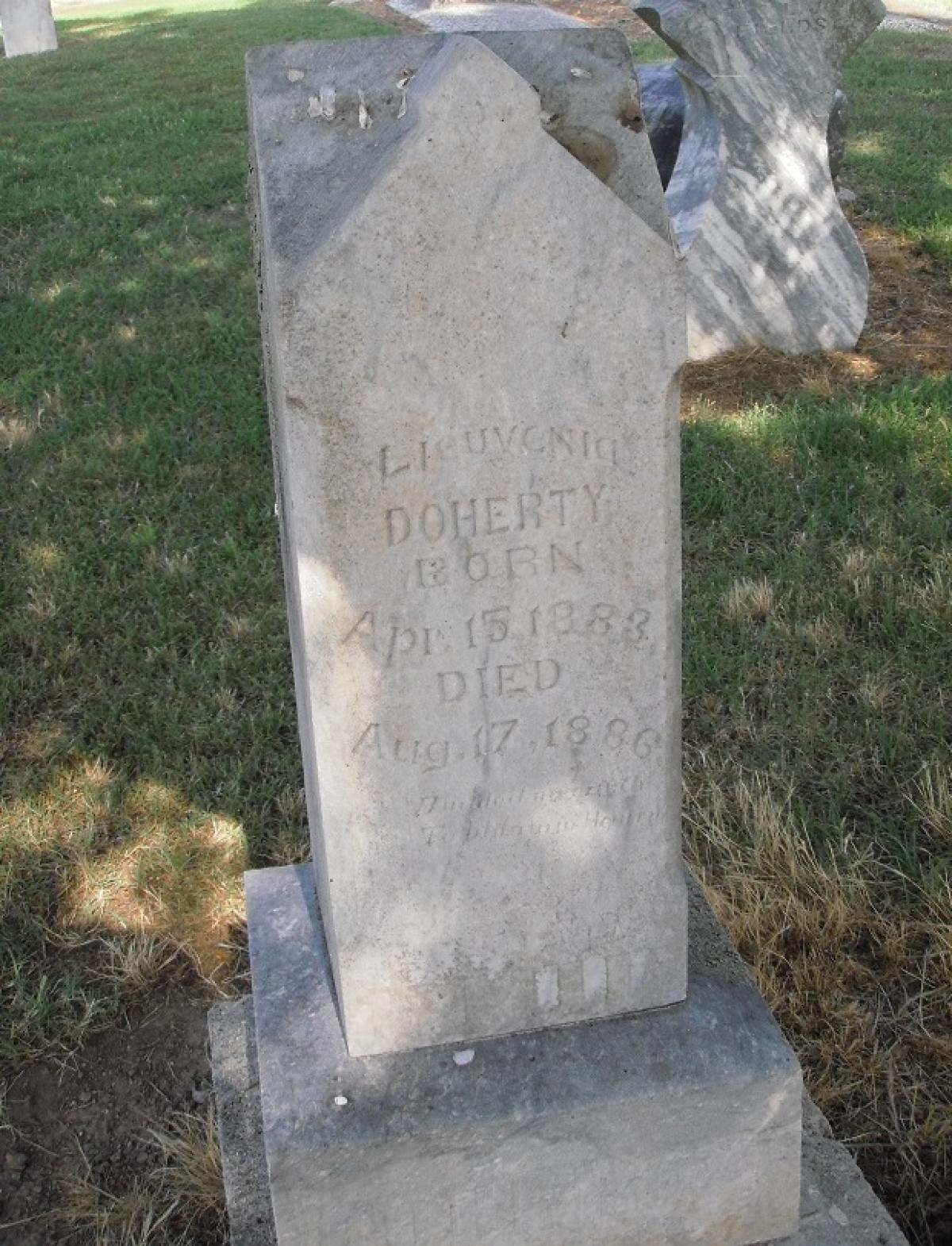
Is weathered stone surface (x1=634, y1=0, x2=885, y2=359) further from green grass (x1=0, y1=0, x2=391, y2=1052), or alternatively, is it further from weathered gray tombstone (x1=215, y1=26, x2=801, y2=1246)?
weathered gray tombstone (x1=215, y1=26, x2=801, y2=1246)

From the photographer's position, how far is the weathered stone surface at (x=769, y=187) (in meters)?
5.54

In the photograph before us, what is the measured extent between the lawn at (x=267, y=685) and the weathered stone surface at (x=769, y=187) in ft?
0.68

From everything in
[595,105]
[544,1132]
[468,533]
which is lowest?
[544,1132]

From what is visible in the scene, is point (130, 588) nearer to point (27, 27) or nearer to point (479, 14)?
point (479, 14)

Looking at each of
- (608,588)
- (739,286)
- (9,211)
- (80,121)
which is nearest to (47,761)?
(608,588)

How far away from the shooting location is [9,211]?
25.5ft

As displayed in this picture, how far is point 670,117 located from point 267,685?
12.5 ft

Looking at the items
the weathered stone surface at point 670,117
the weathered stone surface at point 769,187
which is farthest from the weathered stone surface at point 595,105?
the weathered stone surface at point 670,117

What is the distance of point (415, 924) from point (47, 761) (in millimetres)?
1821

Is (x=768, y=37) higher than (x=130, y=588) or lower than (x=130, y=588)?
higher

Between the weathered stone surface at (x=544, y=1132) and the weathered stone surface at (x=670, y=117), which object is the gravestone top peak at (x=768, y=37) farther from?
the weathered stone surface at (x=544, y=1132)

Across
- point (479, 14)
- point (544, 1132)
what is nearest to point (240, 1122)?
point (544, 1132)

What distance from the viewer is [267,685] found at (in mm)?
3748

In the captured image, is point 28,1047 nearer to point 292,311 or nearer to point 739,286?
point 292,311
